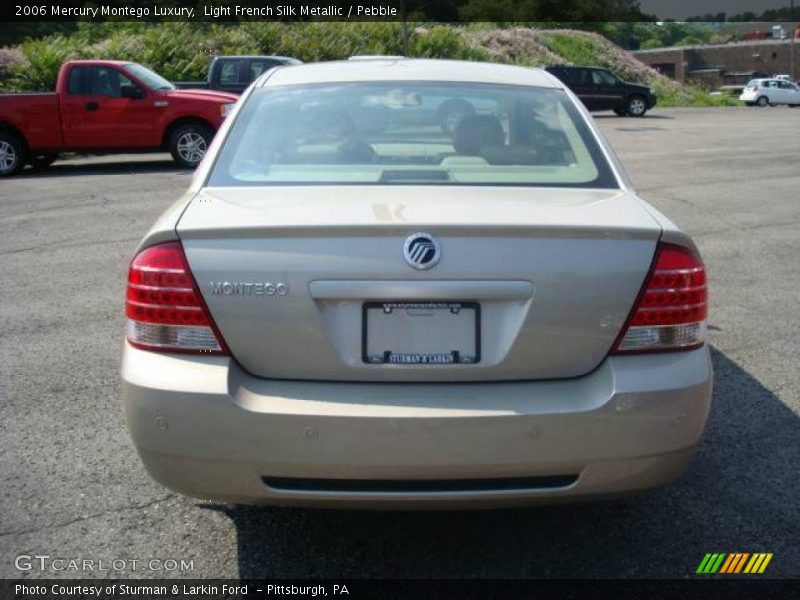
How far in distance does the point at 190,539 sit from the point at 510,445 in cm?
138

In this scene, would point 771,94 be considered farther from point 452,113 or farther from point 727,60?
point 727,60

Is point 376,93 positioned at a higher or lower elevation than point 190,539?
higher

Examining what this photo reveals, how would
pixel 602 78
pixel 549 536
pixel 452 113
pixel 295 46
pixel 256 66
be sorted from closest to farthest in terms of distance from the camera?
pixel 549 536 → pixel 452 113 → pixel 256 66 → pixel 602 78 → pixel 295 46

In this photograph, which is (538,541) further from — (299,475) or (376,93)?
(376,93)

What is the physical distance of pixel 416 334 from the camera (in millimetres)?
2918

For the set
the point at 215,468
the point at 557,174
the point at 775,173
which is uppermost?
the point at 557,174

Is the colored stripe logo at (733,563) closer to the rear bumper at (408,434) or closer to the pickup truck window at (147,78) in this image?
the rear bumper at (408,434)

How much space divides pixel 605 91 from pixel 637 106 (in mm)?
1259

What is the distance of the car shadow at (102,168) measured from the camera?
648 inches

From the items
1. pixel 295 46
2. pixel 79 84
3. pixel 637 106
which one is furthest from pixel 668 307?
pixel 295 46

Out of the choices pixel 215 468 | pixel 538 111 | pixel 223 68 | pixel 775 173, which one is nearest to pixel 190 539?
pixel 215 468

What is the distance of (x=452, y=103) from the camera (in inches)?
163

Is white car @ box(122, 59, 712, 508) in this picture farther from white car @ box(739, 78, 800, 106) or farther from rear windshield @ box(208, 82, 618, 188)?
white car @ box(739, 78, 800, 106)

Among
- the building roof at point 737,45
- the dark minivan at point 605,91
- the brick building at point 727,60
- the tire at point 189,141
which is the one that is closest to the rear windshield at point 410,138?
the tire at point 189,141
